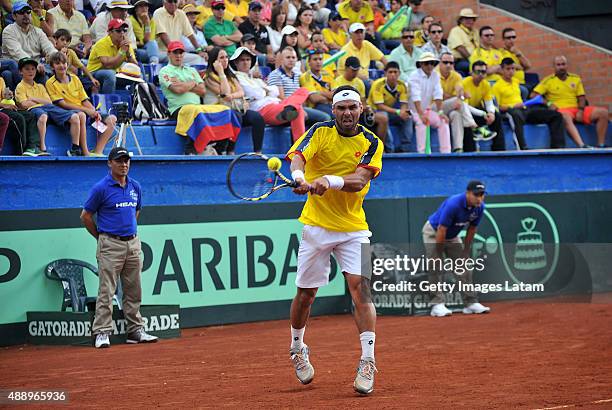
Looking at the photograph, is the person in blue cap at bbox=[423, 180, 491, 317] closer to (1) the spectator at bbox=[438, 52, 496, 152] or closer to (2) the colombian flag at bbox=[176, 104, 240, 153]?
(1) the spectator at bbox=[438, 52, 496, 152]

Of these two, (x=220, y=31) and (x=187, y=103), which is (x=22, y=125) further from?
(x=220, y=31)

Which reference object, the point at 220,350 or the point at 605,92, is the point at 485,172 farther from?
the point at 220,350

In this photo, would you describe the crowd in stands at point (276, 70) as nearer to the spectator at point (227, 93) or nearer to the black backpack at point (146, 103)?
the spectator at point (227, 93)

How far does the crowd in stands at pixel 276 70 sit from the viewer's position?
13.8m

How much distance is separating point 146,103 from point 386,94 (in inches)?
179

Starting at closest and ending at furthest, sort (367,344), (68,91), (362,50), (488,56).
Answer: (367,344) < (68,91) < (362,50) < (488,56)

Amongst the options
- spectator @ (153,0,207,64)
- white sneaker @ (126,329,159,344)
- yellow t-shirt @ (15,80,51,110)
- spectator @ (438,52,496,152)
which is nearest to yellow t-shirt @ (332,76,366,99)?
spectator @ (438,52,496,152)

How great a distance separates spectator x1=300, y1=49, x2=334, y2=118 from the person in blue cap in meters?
2.58

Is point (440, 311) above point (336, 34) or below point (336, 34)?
below

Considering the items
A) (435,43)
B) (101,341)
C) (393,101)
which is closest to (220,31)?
(393,101)

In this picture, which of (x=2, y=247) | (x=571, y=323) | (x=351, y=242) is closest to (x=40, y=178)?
(x=2, y=247)

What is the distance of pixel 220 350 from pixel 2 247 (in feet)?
9.94

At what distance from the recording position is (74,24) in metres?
15.7

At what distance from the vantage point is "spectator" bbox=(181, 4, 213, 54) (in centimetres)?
1666
